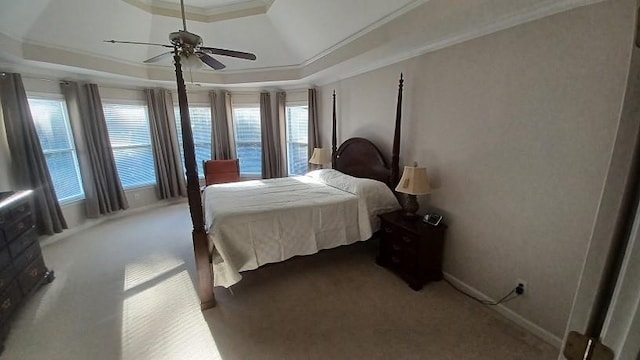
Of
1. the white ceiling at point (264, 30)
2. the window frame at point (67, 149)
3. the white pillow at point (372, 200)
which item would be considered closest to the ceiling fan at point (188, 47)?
the white ceiling at point (264, 30)

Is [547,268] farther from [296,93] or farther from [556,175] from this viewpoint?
[296,93]

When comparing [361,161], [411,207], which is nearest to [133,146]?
[361,161]

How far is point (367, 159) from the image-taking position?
3400 mm

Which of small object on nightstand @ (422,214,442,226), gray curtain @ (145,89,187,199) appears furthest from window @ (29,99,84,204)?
small object on nightstand @ (422,214,442,226)

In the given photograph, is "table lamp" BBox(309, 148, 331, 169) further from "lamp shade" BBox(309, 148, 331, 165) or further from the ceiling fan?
the ceiling fan

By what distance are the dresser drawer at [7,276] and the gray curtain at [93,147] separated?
7.11ft

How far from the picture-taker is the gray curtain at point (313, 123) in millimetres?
4645

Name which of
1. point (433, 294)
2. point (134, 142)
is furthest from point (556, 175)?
point (134, 142)

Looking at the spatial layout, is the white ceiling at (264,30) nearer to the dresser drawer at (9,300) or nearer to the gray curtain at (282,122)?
the gray curtain at (282,122)

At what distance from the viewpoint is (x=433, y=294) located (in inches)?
91.3

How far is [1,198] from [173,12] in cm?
278

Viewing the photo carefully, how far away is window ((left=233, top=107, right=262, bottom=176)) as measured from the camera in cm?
539

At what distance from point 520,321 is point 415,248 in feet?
2.96

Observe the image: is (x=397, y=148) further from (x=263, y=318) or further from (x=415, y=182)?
(x=263, y=318)
